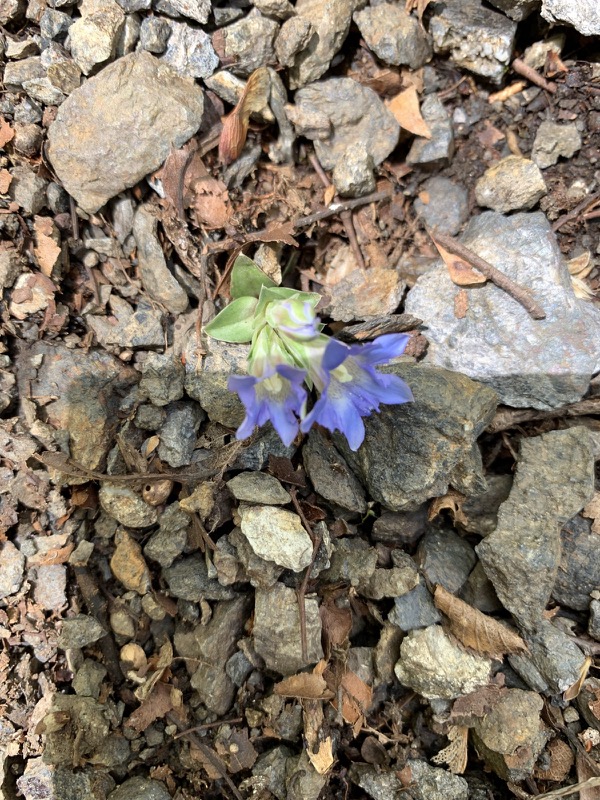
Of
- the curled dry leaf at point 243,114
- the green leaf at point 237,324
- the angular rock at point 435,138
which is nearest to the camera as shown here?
the green leaf at point 237,324

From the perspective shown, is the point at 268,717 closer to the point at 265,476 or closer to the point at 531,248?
the point at 265,476

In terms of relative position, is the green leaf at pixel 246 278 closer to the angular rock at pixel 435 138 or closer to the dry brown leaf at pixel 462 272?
the dry brown leaf at pixel 462 272

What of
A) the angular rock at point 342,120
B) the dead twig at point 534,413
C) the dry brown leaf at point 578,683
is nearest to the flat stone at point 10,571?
the dead twig at point 534,413

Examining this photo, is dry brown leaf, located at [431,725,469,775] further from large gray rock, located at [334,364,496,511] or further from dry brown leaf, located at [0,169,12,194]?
dry brown leaf, located at [0,169,12,194]

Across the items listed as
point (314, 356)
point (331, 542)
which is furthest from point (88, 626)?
point (314, 356)

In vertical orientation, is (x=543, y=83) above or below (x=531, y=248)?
above
